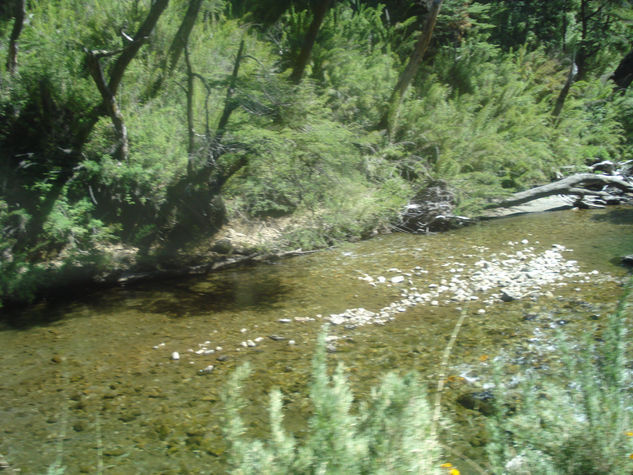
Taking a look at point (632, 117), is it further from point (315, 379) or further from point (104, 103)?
point (315, 379)

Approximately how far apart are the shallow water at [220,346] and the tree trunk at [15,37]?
3744mm

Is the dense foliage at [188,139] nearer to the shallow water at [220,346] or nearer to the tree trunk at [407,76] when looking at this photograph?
the tree trunk at [407,76]

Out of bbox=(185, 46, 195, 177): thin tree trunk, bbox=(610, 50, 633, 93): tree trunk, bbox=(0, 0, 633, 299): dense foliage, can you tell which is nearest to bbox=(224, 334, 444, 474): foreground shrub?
bbox=(0, 0, 633, 299): dense foliage

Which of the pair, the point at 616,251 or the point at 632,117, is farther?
the point at 632,117

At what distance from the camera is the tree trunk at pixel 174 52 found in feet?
29.9

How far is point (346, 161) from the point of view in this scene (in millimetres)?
8672

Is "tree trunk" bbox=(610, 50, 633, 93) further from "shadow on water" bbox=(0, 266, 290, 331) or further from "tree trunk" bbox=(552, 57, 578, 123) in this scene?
"shadow on water" bbox=(0, 266, 290, 331)

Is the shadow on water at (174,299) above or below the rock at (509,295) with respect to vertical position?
below

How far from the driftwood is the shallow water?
12.4 feet

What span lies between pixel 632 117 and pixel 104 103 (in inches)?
684

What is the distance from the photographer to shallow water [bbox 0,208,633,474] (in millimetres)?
4047

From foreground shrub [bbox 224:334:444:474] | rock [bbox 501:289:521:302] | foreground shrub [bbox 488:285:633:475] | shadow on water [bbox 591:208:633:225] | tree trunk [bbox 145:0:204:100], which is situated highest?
tree trunk [bbox 145:0:204:100]

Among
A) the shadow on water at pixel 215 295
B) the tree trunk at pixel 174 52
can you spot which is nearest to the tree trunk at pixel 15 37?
the tree trunk at pixel 174 52

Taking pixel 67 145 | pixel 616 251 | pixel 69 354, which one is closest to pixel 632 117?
pixel 616 251
